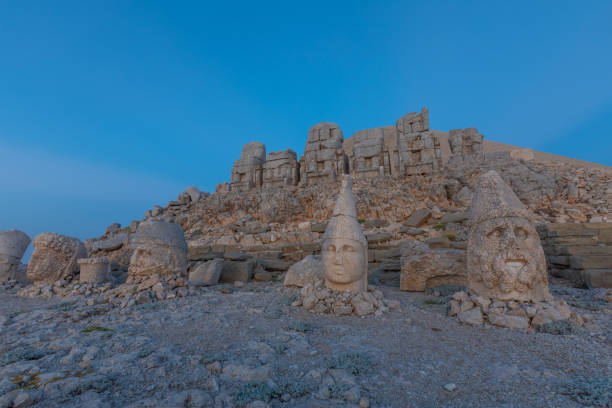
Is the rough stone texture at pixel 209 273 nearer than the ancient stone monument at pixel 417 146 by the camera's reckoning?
Yes

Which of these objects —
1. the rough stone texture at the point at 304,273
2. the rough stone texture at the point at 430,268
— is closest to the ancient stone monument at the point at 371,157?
the rough stone texture at the point at 430,268

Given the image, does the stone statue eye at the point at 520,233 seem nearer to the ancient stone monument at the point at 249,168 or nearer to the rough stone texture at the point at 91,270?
the rough stone texture at the point at 91,270

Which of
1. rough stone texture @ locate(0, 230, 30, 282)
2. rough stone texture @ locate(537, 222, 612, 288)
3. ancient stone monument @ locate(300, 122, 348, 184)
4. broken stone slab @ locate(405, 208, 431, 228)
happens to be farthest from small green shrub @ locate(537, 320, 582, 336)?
ancient stone monument @ locate(300, 122, 348, 184)

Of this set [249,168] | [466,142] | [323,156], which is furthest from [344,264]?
[466,142]

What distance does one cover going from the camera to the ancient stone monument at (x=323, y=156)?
64.3 ft

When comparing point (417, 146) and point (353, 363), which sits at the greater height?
point (417, 146)

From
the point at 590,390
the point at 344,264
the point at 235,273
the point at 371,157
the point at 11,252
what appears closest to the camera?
the point at 590,390

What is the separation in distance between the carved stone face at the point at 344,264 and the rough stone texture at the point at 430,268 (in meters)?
2.05

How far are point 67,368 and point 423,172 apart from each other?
17084 mm

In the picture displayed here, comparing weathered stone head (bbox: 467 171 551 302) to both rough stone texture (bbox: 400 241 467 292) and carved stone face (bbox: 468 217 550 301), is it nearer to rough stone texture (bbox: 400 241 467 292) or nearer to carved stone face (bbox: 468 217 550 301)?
carved stone face (bbox: 468 217 550 301)

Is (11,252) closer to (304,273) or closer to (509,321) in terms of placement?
(304,273)

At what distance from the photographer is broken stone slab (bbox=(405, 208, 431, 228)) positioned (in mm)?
12219

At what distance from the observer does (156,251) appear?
664cm

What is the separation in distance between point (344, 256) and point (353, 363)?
2.37 metres
